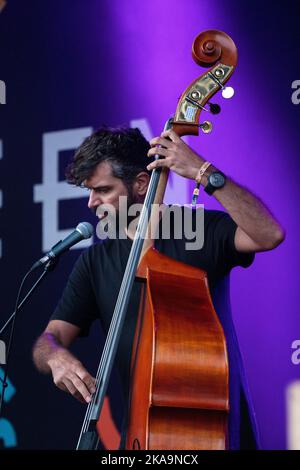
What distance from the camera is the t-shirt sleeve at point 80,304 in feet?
9.53

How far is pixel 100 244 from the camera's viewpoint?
9.85 feet

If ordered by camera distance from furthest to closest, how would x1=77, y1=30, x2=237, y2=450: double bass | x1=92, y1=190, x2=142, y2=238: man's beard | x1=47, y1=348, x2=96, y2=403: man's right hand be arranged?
x1=92, y1=190, x2=142, y2=238: man's beard, x1=47, y1=348, x2=96, y2=403: man's right hand, x1=77, y1=30, x2=237, y2=450: double bass

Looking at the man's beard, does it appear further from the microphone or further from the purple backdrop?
the purple backdrop

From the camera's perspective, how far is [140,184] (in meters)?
2.98

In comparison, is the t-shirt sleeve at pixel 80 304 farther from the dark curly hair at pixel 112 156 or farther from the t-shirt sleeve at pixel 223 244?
the t-shirt sleeve at pixel 223 244

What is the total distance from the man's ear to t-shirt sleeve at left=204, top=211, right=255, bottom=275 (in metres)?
0.37

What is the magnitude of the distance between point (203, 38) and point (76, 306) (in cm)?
109

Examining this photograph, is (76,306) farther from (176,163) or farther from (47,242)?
(47,242)

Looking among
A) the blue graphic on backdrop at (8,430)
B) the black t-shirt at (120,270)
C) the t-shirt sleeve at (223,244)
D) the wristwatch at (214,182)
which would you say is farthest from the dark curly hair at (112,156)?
the blue graphic on backdrop at (8,430)

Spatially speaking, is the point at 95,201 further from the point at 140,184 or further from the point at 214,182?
the point at 214,182

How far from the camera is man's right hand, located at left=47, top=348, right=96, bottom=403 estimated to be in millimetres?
2262

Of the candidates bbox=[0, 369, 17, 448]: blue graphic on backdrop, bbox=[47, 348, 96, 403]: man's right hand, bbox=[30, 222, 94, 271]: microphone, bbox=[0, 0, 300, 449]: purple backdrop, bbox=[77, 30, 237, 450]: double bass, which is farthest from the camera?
bbox=[0, 369, 17, 448]: blue graphic on backdrop

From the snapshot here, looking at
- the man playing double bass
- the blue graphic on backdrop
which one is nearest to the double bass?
the man playing double bass
